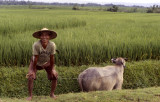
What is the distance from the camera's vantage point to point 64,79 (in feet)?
17.1

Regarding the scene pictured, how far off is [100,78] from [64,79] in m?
1.00

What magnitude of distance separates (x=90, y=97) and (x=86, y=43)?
2.26 m

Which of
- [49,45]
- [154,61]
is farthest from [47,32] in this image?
[154,61]

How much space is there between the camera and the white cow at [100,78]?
176 inches

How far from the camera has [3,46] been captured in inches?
227

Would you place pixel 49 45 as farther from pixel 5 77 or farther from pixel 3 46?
pixel 3 46

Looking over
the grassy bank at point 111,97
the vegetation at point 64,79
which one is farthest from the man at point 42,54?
the vegetation at point 64,79

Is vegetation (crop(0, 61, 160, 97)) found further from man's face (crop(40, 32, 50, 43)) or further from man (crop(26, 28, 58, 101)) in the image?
Result: man's face (crop(40, 32, 50, 43))

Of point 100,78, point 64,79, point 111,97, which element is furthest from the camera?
point 64,79

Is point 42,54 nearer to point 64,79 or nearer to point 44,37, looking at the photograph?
point 44,37

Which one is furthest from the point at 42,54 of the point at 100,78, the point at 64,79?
the point at 64,79

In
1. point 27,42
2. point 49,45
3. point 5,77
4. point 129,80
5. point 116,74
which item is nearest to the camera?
point 49,45

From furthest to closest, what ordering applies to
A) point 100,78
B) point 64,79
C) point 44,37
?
point 64,79 → point 100,78 → point 44,37

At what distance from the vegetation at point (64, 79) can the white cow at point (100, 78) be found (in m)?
0.44
